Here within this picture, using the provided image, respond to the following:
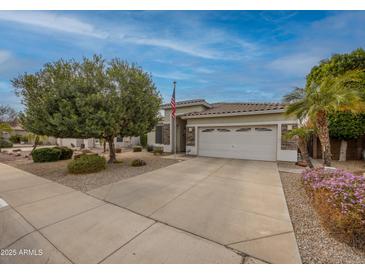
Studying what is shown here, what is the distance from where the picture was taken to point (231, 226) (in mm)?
3061

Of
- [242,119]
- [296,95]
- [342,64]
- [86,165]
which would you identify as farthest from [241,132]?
[86,165]

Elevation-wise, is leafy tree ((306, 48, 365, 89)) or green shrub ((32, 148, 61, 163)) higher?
leafy tree ((306, 48, 365, 89))

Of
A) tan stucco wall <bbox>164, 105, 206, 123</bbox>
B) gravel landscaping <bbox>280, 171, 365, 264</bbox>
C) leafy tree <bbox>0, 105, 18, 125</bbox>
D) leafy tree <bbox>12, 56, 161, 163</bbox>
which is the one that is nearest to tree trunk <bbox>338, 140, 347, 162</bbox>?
gravel landscaping <bbox>280, 171, 365, 264</bbox>

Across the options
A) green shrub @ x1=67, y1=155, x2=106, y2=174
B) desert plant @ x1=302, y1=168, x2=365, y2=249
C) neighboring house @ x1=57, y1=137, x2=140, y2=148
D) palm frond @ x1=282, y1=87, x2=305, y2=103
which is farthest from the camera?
neighboring house @ x1=57, y1=137, x2=140, y2=148

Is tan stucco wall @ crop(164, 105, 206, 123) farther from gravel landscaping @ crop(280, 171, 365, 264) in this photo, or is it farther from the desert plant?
the desert plant

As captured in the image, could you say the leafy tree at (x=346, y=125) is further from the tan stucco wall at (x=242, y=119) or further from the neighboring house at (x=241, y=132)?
the tan stucco wall at (x=242, y=119)

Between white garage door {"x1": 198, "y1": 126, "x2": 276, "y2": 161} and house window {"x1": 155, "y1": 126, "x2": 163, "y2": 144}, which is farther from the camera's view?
house window {"x1": 155, "y1": 126, "x2": 163, "y2": 144}

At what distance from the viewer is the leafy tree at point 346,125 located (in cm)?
910

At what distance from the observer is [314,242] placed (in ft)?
8.50

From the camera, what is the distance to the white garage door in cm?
1016

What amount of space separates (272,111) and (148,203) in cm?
889

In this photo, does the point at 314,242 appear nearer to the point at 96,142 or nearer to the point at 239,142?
the point at 239,142

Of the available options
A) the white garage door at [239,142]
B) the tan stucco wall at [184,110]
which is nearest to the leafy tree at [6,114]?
the tan stucco wall at [184,110]

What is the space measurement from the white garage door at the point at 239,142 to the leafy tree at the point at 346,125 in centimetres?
334
